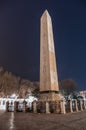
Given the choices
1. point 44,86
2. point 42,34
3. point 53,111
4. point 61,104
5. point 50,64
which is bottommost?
point 53,111

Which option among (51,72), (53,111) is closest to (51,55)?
(51,72)

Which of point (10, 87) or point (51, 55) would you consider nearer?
point (51, 55)

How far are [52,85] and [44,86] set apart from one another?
71 centimetres

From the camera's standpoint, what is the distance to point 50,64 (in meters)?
10.7

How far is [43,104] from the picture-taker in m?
10.2

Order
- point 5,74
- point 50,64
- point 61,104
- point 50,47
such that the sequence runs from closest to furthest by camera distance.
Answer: point 61,104, point 50,64, point 50,47, point 5,74

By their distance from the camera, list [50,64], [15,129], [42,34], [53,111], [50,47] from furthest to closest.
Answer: [42,34] < [50,47] < [50,64] < [53,111] < [15,129]

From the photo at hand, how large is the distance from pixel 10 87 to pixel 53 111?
2208 centimetres

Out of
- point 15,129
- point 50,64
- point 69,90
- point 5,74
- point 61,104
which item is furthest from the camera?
point 69,90

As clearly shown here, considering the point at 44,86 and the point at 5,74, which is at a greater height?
the point at 5,74

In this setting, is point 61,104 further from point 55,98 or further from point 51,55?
point 51,55

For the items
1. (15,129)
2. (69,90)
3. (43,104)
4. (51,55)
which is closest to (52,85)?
(43,104)

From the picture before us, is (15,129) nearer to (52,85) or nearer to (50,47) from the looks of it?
(52,85)

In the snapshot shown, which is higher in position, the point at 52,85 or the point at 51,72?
the point at 51,72
